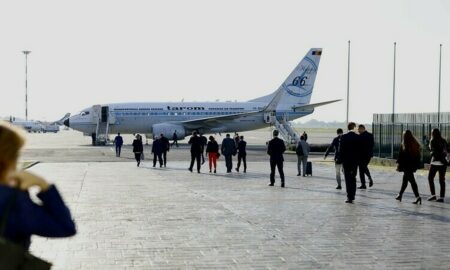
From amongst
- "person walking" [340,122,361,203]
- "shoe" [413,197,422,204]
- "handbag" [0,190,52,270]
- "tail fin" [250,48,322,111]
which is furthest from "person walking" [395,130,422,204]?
"tail fin" [250,48,322,111]

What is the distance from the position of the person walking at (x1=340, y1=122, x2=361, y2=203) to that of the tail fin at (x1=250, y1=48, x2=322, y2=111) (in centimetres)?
3866

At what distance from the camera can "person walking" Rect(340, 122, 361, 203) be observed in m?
14.2

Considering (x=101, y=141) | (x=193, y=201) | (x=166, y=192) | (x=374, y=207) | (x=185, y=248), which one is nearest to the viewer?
(x=185, y=248)

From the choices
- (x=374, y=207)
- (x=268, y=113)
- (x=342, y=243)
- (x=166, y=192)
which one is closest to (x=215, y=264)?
(x=342, y=243)

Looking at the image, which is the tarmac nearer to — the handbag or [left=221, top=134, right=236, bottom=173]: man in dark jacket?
the handbag

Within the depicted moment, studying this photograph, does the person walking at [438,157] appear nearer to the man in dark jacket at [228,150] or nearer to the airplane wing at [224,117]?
the man in dark jacket at [228,150]

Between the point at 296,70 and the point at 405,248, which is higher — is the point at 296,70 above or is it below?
above

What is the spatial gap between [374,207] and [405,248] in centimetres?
470

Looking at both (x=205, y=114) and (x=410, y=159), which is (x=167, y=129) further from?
(x=410, y=159)

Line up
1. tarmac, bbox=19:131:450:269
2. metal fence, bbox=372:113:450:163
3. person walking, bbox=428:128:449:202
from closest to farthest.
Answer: tarmac, bbox=19:131:450:269 < person walking, bbox=428:128:449:202 < metal fence, bbox=372:113:450:163

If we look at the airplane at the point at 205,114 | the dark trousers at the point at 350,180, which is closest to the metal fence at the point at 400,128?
the dark trousers at the point at 350,180

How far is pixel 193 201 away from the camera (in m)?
14.3

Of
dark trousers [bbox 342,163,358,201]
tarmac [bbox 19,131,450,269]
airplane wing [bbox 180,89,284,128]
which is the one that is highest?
airplane wing [bbox 180,89,284,128]

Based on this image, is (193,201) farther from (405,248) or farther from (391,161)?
(391,161)
